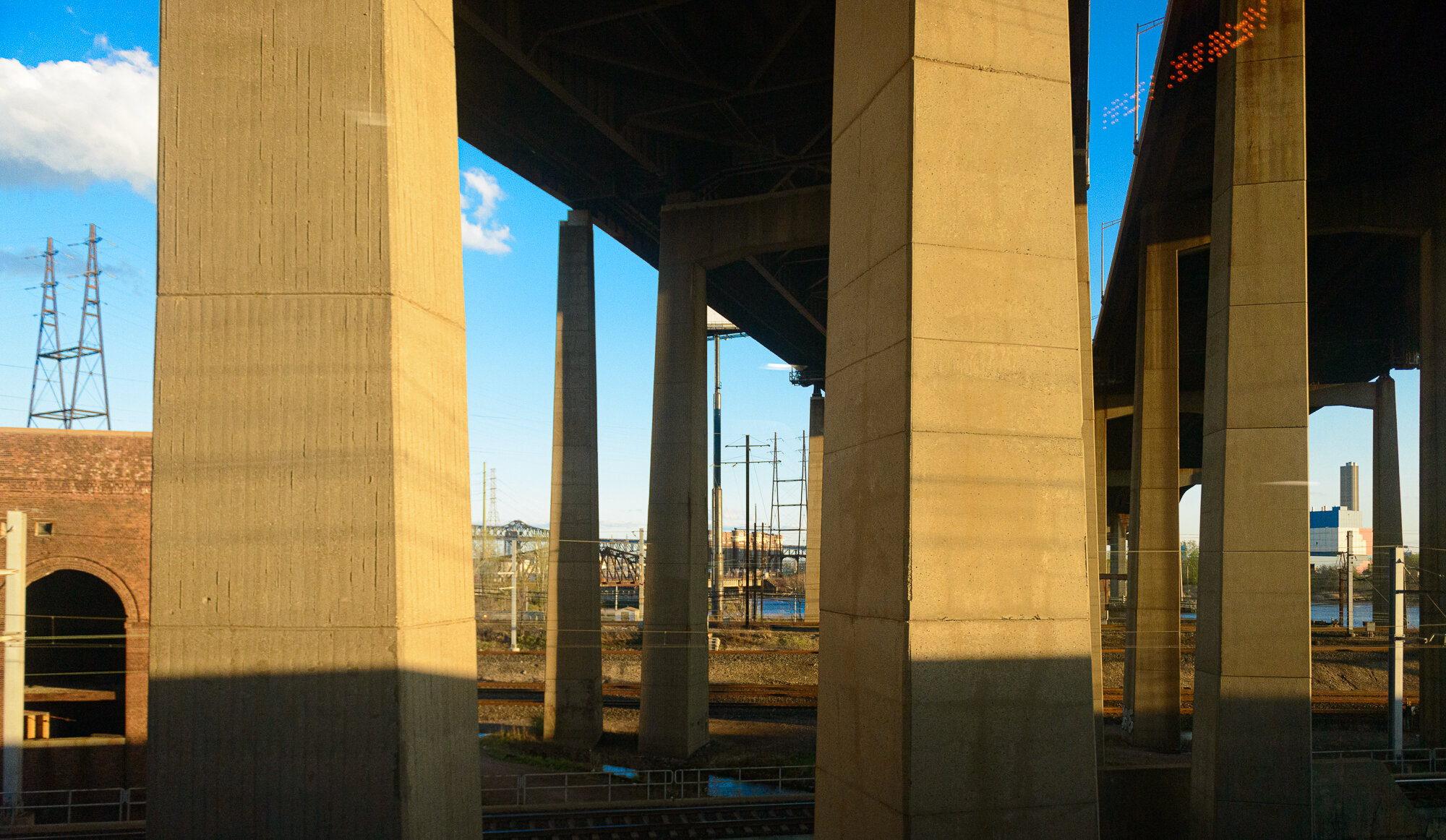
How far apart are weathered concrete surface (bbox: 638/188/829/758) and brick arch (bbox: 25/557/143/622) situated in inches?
461

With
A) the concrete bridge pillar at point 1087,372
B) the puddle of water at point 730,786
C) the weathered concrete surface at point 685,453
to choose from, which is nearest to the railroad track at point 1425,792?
the concrete bridge pillar at point 1087,372

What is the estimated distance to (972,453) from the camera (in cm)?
664

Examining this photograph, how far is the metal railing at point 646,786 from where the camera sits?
18.1m

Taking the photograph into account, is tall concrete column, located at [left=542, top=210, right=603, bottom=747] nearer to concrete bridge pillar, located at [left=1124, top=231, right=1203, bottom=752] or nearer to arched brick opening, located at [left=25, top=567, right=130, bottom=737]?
arched brick opening, located at [left=25, top=567, right=130, bottom=737]

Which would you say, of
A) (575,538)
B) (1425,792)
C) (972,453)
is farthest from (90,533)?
(1425,792)

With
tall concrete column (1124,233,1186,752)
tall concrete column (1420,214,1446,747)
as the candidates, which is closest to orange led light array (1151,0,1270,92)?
tall concrete column (1124,233,1186,752)

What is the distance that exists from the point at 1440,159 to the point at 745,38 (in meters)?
18.3

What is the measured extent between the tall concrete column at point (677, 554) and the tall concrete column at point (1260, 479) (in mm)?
13533

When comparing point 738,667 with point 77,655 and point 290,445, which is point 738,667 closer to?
point 77,655

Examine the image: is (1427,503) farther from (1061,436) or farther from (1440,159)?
(1061,436)

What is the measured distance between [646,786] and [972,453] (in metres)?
14.2

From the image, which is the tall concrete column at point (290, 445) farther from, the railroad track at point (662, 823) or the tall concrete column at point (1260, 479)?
the tall concrete column at point (1260, 479)

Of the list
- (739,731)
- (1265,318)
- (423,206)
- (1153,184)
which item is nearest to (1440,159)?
(1153,184)

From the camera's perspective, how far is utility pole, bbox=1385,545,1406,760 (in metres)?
20.6
